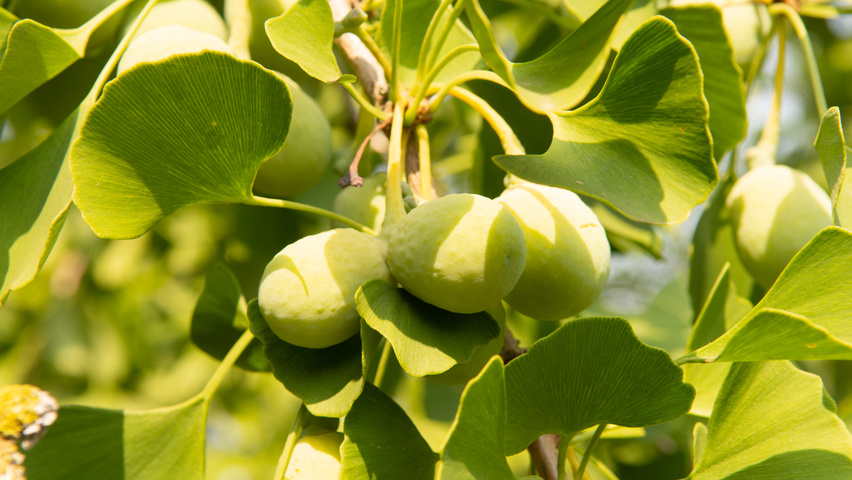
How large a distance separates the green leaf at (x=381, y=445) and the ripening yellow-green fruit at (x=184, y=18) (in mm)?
660

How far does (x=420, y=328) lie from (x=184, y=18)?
71cm

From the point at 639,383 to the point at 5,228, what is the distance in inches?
29.5

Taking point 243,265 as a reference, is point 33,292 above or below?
below

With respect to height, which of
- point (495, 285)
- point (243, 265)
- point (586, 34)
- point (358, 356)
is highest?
point (586, 34)

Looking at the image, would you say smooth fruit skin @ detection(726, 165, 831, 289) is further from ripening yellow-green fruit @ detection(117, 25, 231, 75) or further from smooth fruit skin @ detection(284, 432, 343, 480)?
ripening yellow-green fruit @ detection(117, 25, 231, 75)

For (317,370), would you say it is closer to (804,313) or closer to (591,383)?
(591,383)

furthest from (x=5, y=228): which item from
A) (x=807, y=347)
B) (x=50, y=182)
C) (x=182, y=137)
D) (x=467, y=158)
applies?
(x=467, y=158)

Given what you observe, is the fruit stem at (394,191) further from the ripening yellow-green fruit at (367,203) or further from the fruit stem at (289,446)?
the fruit stem at (289,446)

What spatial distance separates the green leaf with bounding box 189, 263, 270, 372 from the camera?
0.95 metres

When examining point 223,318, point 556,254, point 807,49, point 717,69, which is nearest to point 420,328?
point 556,254

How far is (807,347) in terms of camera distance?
540 millimetres

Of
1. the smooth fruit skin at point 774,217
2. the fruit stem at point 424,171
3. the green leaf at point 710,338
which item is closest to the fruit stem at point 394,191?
the fruit stem at point 424,171

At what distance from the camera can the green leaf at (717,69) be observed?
91 centimetres

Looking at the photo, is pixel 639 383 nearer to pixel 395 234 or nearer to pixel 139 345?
pixel 395 234
